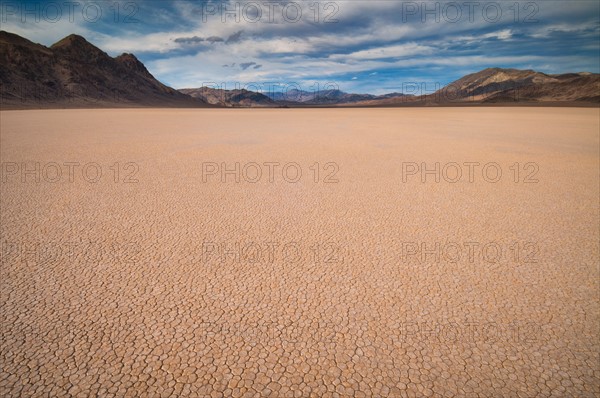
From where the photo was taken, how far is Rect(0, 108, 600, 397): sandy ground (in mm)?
2115

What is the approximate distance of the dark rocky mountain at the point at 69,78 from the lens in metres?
73.3

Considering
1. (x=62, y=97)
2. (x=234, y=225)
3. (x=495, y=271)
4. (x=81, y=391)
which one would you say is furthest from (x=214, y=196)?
(x=62, y=97)

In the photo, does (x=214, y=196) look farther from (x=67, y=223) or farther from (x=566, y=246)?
(x=566, y=246)

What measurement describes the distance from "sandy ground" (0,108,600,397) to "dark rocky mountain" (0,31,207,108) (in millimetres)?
78796

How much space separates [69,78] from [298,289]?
11357 centimetres

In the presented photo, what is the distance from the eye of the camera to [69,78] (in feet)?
290

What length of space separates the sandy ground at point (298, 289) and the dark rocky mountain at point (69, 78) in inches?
3102
